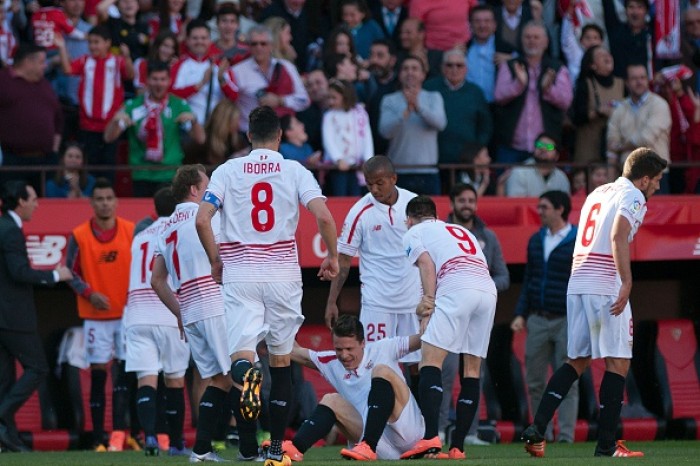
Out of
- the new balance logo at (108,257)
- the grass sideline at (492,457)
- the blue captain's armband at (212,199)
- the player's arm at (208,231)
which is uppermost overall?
the blue captain's armband at (212,199)

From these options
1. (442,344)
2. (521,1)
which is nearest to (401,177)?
(521,1)

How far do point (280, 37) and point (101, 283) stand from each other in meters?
3.94

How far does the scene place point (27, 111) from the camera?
15594mm

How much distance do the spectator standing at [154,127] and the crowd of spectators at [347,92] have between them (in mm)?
17

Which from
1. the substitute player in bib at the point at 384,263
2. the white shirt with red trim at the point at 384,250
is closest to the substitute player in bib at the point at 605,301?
the substitute player in bib at the point at 384,263

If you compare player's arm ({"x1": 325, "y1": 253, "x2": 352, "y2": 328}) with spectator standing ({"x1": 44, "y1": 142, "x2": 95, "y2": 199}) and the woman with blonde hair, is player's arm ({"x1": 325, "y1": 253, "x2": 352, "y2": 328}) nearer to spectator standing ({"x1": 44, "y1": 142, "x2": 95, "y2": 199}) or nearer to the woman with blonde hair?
spectator standing ({"x1": 44, "y1": 142, "x2": 95, "y2": 199})

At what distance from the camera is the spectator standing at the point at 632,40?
18.0m

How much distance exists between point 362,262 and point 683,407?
18.7ft

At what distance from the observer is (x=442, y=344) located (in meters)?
11.0

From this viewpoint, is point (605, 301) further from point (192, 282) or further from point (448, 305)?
point (192, 282)

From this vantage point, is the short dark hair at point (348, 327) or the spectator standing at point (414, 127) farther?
the spectator standing at point (414, 127)

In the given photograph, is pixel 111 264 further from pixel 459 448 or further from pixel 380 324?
pixel 459 448

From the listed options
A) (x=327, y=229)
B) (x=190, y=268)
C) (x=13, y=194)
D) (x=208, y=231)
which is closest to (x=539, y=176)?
(x=13, y=194)

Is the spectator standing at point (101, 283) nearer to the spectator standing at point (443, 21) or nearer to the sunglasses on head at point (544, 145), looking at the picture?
the sunglasses on head at point (544, 145)
